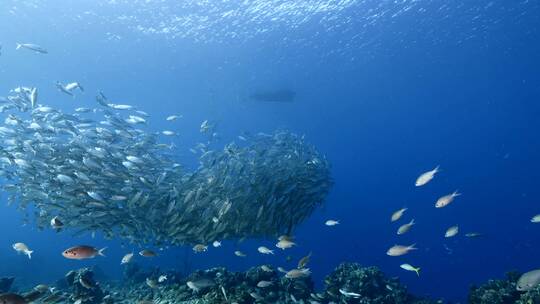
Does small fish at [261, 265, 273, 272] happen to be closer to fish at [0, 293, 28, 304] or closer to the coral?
the coral

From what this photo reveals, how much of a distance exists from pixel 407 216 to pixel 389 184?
87.8 ft

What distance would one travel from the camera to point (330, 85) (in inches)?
2265

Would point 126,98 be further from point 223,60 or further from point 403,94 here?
point 403,94

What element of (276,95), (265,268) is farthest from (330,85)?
(265,268)

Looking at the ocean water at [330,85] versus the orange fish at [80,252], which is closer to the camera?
the orange fish at [80,252]

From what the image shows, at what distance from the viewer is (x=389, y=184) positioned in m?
108

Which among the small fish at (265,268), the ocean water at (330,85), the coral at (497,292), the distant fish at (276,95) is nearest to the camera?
the coral at (497,292)

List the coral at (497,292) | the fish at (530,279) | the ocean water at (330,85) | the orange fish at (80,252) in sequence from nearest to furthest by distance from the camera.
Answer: the orange fish at (80,252) → the fish at (530,279) → the coral at (497,292) → the ocean water at (330,85)

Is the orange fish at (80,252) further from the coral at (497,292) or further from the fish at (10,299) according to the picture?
the coral at (497,292)

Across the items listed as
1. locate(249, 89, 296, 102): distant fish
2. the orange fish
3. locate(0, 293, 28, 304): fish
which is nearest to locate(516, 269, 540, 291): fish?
the orange fish

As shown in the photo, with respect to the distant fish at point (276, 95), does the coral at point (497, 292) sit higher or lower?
lower

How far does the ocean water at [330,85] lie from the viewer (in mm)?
34438

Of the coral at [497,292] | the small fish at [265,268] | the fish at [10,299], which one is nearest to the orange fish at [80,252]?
the fish at [10,299]

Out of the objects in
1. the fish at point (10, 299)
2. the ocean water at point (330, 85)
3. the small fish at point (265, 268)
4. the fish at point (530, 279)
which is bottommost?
the fish at point (10, 299)
